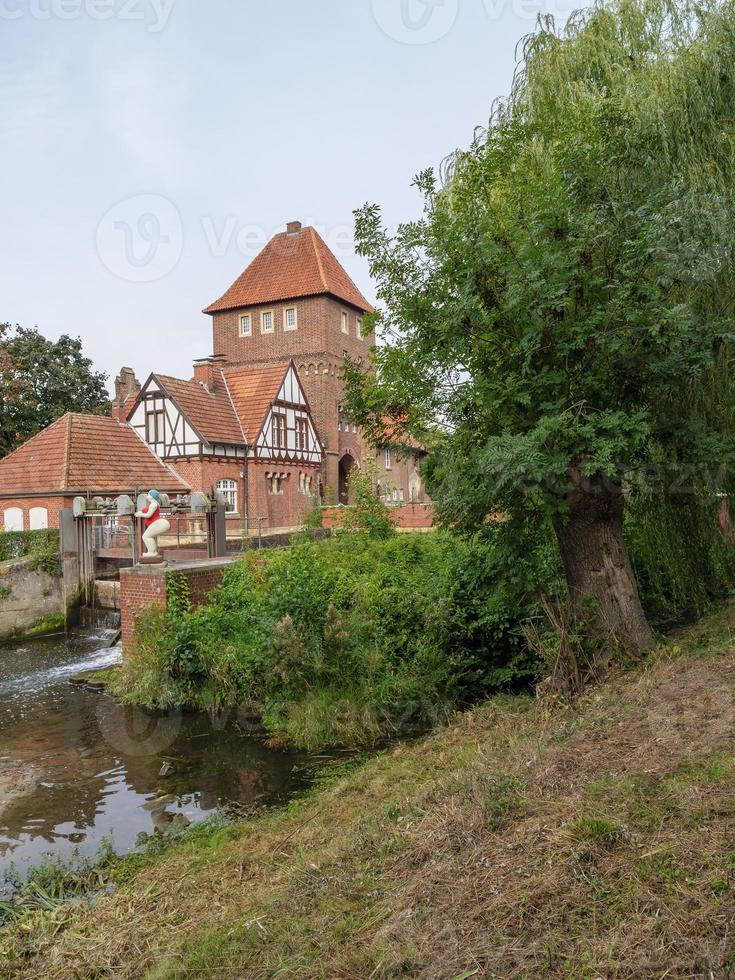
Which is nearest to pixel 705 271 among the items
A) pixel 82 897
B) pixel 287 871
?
pixel 287 871

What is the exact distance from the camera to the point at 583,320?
257 inches

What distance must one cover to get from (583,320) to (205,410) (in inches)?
1063

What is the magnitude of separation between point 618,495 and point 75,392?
129ft

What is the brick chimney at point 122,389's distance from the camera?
3666cm

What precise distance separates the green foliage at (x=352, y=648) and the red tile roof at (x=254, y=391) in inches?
899

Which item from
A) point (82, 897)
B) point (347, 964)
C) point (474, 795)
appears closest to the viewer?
point (347, 964)

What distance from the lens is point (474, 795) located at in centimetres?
441

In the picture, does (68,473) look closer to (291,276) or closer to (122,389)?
(122,389)

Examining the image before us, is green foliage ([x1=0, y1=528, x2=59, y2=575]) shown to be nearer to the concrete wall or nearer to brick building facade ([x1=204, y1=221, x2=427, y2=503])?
the concrete wall

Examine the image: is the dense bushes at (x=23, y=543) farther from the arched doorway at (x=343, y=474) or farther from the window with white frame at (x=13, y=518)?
the arched doorway at (x=343, y=474)

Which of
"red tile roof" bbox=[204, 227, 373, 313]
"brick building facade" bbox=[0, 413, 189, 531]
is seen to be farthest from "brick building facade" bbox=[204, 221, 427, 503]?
"brick building facade" bbox=[0, 413, 189, 531]

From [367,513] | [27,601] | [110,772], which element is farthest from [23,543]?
[110,772]

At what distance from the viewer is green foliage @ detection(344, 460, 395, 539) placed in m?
16.1

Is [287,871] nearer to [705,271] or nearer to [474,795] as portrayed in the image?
[474,795]
